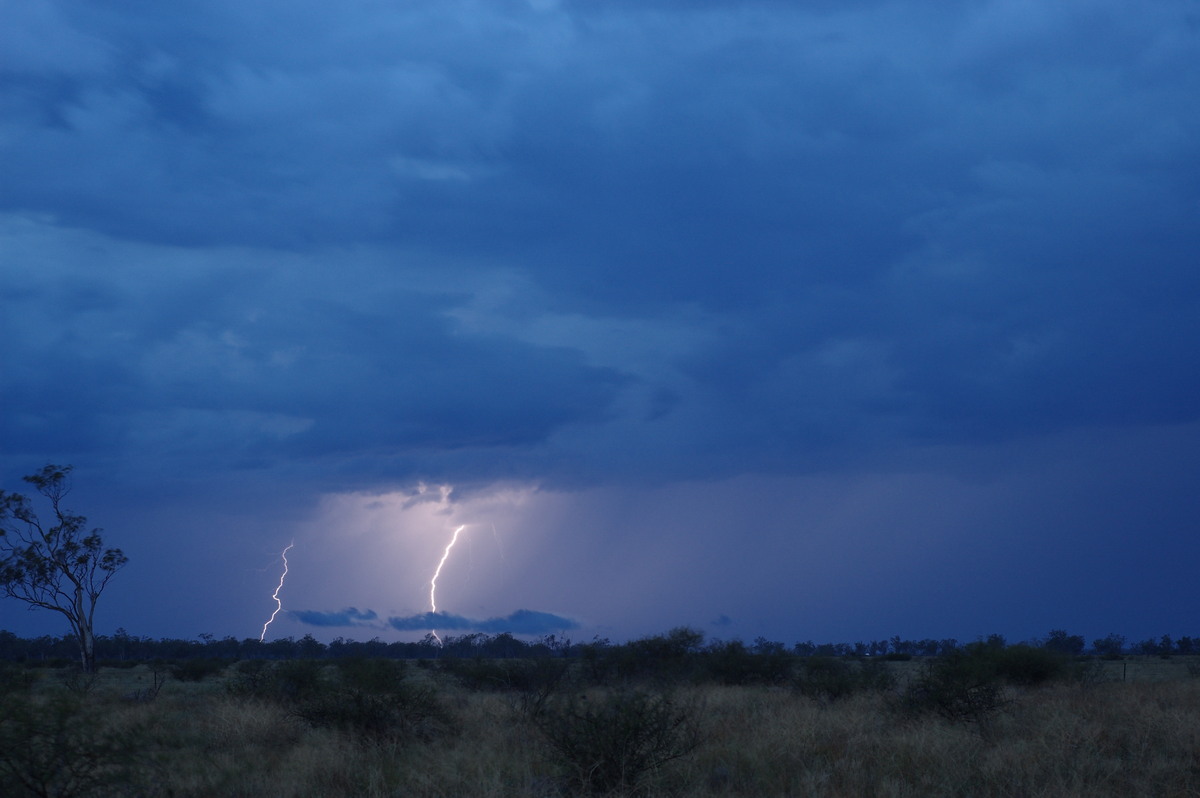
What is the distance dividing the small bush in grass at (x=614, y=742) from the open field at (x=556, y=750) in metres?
0.07

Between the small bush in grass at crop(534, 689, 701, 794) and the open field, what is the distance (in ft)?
0.23

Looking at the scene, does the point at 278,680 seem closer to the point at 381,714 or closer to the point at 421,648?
the point at 381,714

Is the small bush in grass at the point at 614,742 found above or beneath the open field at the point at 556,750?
above

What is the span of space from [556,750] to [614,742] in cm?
115

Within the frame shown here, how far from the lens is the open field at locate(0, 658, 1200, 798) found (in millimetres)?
8688

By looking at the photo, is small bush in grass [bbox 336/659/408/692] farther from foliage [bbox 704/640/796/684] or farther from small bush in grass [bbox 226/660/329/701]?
foliage [bbox 704/640/796/684]

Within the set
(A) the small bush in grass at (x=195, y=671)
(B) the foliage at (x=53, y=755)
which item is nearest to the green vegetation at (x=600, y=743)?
(B) the foliage at (x=53, y=755)

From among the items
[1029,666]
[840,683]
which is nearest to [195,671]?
[840,683]

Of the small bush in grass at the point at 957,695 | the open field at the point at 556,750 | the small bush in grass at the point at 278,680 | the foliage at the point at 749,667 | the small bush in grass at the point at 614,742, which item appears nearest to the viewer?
the open field at the point at 556,750

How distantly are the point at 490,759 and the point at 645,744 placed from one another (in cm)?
278

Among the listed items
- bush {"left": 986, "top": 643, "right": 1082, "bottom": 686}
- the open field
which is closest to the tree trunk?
the open field

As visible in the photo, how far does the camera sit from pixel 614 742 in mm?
11320

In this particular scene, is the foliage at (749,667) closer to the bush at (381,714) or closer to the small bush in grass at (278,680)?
the small bush in grass at (278,680)

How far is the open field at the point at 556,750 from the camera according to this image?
8688 mm
